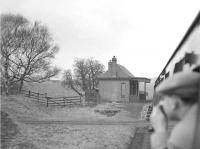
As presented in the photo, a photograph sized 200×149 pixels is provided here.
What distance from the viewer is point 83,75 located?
176 feet

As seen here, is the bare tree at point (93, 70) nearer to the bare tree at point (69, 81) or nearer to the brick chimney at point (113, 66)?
the bare tree at point (69, 81)

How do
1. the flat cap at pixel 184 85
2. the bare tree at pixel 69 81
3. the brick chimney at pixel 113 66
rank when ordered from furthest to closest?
the bare tree at pixel 69 81 < the brick chimney at pixel 113 66 < the flat cap at pixel 184 85

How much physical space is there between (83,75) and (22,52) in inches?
674

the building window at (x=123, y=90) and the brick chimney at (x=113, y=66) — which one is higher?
the brick chimney at (x=113, y=66)

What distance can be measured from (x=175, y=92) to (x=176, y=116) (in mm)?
140

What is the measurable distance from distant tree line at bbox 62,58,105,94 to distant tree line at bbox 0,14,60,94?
1188cm

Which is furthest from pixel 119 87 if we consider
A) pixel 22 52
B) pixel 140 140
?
pixel 140 140

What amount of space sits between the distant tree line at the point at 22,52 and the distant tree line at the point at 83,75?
1188 cm

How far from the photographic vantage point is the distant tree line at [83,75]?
5297 cm

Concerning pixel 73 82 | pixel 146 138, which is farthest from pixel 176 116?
pixel 73 82

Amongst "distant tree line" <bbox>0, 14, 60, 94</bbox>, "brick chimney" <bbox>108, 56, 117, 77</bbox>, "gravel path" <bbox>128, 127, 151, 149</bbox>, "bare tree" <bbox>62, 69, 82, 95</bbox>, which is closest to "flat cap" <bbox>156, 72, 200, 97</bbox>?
"gravel path" <bbox>128, 127, 151, 149</bbox>

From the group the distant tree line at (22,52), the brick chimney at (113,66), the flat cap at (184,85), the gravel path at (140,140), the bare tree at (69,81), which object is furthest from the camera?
the bare tree at (69,81)

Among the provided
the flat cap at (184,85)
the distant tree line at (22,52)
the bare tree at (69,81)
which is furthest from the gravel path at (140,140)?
the bare tree at (69,81)

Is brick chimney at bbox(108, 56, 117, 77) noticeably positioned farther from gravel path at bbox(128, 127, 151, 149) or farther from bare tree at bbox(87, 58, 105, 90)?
gravel path at bbox(128, 127, 151, 149)
